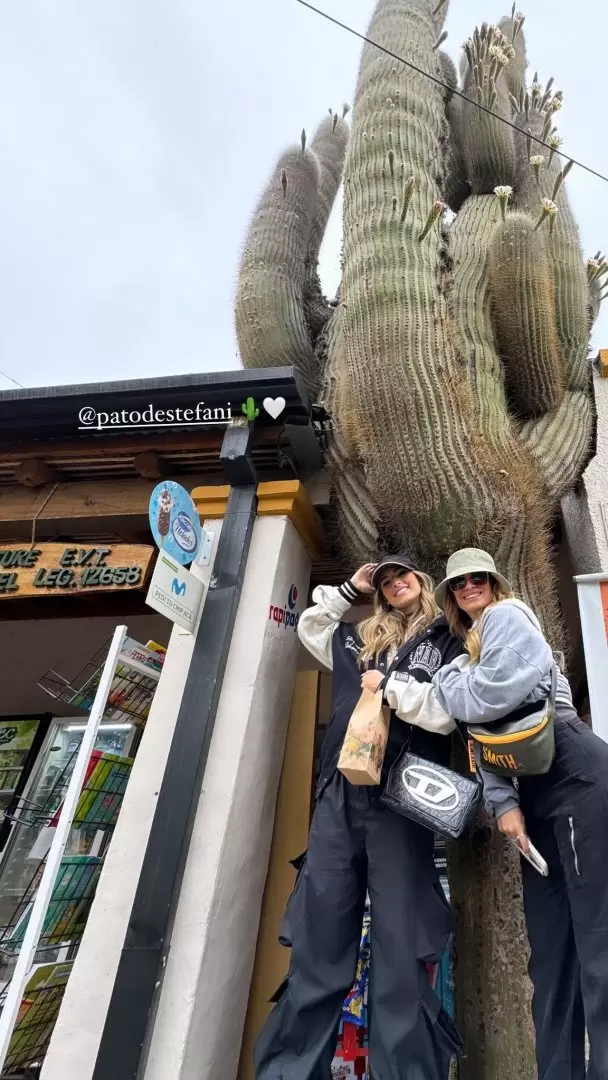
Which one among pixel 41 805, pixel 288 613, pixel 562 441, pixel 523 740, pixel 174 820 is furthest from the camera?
pixel 41 805

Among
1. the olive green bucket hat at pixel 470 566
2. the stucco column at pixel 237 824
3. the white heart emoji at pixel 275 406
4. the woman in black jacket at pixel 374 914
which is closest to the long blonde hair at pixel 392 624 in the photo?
the woman in black jacket at pixel 374 914

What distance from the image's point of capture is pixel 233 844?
286 centimetres

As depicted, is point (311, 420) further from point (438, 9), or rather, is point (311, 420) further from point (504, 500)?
point (438, 9)

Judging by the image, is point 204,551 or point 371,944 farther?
point 204,551

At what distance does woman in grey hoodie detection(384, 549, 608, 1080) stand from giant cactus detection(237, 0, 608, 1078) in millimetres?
435

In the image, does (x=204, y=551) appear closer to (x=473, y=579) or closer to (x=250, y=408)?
(x=250, y=408)

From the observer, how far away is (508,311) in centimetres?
370

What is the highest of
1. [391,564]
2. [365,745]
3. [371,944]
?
[391,564]

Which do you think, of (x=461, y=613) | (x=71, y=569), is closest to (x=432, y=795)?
(x=461, y=613)

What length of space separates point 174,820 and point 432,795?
1.09 metres

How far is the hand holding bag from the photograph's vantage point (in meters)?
2.28

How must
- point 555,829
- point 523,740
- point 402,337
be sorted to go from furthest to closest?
point 402,337 → point 555,829 → point 523,740

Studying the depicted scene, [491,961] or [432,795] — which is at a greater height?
[432,795]

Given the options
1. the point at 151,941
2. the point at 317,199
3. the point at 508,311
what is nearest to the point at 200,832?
the point at 151,941
